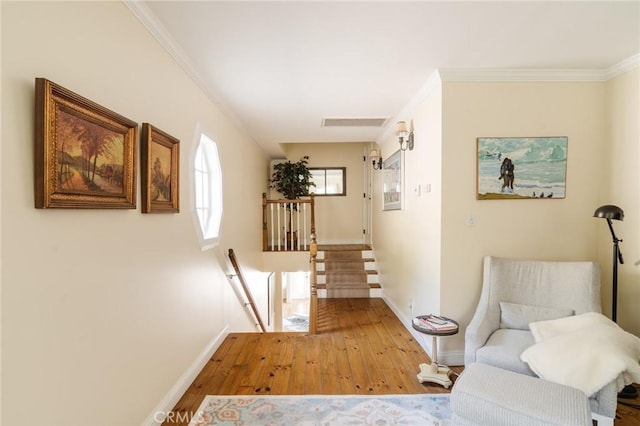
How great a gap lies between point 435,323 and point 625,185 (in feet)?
6.30

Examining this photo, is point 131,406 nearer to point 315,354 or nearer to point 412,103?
point 315,354

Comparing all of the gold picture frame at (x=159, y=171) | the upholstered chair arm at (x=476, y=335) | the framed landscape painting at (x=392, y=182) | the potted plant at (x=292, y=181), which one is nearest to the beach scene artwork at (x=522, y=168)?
the upholstered chair arm at (x=476, y=335)

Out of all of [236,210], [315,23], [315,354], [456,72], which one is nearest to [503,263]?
[456,72]

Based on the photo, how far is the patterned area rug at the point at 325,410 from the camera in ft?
6.36

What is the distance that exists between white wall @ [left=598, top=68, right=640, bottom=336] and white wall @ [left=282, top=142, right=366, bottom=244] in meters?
4.21

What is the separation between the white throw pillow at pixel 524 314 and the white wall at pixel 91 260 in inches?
99.2

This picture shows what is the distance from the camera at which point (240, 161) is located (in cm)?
409

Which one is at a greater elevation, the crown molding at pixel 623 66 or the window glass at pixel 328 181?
the crown molding at pixel 623 66

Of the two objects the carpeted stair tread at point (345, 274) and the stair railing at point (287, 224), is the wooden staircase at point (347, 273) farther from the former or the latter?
the stair railing at point (287, 224)

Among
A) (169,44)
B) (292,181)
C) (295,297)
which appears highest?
(169,44)

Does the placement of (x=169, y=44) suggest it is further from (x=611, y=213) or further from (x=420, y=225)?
(x=611, y=213)

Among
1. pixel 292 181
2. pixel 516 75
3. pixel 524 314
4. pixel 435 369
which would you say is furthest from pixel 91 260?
pixel 292 181

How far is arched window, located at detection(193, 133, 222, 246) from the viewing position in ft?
9.71

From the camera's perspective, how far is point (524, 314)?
7.69 feet
